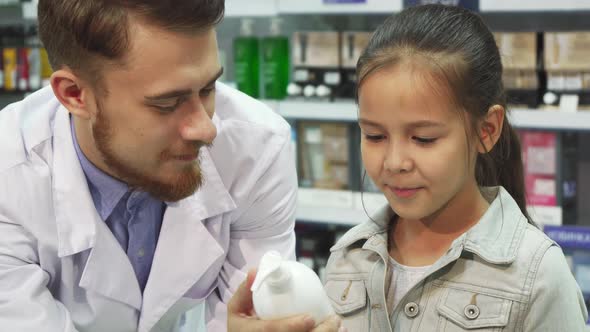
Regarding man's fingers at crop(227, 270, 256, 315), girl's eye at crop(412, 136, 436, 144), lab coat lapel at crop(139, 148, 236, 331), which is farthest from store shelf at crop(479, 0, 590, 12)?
man's fingers at crop(227, 270, 256, 315)

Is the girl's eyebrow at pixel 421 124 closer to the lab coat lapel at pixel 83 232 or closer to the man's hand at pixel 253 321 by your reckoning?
the man's hand at pixel 253 321

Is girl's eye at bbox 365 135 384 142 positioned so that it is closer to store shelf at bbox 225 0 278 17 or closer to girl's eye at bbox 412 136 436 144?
girl's eye at bbox 412 136 436 144

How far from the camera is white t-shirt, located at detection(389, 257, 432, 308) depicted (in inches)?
49.4

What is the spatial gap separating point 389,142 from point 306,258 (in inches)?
77.1

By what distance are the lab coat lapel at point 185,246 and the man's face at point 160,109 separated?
147 mm

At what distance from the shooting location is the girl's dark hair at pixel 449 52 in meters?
1.22

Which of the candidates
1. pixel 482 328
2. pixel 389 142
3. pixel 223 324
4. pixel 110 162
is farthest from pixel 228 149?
pixel 482 328

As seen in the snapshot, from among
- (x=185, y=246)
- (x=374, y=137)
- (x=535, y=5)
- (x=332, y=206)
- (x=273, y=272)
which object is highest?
(x=535, y=5)

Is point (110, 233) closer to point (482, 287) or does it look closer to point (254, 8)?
point (482, 287)

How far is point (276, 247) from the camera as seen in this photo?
1.83 metres

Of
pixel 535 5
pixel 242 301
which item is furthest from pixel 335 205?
pixel 242 301

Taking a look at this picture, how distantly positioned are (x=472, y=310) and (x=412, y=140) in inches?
10.8

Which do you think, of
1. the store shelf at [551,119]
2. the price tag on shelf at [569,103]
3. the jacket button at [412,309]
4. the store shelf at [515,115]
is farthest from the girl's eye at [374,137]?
the price tag on shelf at [569,103]

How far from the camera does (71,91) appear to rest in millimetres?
1510
